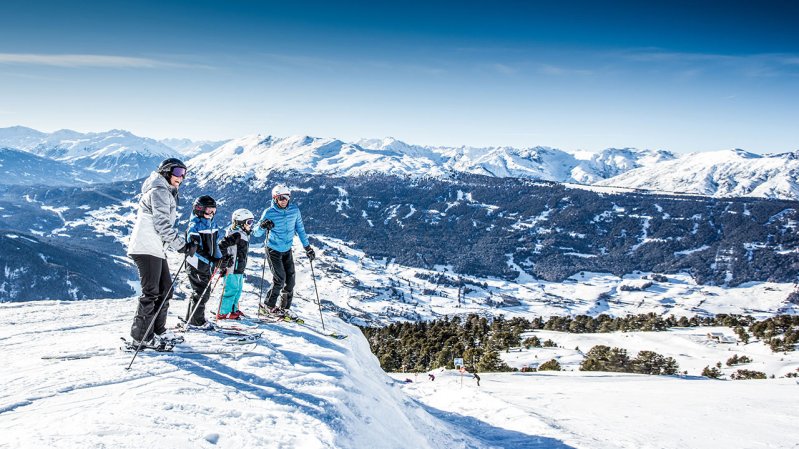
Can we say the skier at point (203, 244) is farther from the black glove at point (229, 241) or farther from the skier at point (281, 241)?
the skier at point (281, 241)

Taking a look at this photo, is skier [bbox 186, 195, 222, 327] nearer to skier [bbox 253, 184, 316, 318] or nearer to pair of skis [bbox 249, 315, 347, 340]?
skier [bbox 253, 184, 316, 318]

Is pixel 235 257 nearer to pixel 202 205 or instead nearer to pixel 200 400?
pixel 202 205

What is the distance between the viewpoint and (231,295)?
11016mm

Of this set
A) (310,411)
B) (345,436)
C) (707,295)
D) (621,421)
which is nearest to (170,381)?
(310,411)

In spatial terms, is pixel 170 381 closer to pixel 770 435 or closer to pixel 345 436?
pixel 345 436

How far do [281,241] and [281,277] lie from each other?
105 cm

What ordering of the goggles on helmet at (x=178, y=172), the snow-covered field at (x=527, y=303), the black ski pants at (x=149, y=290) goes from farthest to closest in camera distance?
the snow-covered field at (x=527, y=303) < the goggles on helmet at (x=178, y=172) < the black ski pants at (x=149, y=290)

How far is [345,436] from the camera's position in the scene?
17.3ft

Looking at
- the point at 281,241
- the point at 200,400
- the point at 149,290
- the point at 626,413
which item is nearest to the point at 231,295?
the point at 281,241

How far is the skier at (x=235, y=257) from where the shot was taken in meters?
10.2

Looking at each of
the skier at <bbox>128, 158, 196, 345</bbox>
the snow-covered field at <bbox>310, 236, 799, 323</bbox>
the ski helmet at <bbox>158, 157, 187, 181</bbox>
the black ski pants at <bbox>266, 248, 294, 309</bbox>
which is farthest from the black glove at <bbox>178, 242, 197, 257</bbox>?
the snow-covered field at <bbox>310, 236, 799, 323</bbox>

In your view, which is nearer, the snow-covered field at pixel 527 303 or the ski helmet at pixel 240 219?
the ski helmet at pixel 240 219

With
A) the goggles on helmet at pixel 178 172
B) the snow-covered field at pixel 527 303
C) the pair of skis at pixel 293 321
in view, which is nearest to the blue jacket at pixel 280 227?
the pair of skis at pixel 293 321

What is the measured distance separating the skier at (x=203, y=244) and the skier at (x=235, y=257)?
504mm
